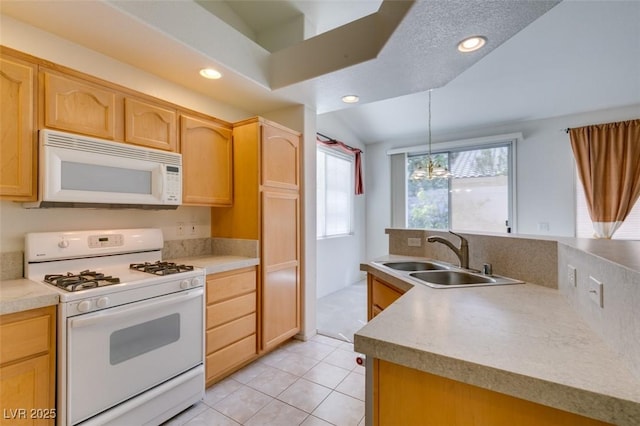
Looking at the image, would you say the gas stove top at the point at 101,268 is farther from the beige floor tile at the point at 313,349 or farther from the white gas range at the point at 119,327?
the beige floor tile at the point at 313,349

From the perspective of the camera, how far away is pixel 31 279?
1582mm

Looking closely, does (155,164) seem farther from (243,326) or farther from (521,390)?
(521,390)

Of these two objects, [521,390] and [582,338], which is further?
[582,338]

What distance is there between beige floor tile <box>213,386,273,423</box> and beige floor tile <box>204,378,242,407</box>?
4cm

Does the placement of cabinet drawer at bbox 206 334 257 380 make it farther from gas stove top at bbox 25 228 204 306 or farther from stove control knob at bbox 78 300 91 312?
stove control knob at bbox 78 300 91 312

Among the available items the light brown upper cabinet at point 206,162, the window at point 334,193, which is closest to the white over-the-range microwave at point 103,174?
the light brown upper cabinet at point 206,162

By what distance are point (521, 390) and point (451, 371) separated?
0.47 ft

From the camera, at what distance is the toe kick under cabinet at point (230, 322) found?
2027 millimetres

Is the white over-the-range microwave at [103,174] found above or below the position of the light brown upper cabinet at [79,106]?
below

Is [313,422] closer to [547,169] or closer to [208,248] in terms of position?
[208,248]

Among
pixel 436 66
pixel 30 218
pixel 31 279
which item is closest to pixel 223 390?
pixel 31 279

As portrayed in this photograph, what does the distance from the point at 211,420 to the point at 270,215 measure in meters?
1.52

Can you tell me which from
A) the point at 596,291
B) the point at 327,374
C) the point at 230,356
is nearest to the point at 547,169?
the point at 596,291

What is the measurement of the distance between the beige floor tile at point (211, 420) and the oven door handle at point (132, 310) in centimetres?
74
